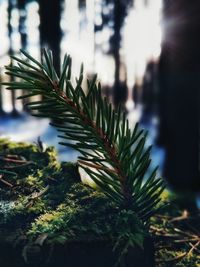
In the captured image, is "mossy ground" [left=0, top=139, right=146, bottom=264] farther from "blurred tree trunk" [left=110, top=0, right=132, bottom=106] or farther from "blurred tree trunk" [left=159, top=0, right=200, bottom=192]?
"blurred tree trunk" [left=110, top=0, right=132, bottom=106]

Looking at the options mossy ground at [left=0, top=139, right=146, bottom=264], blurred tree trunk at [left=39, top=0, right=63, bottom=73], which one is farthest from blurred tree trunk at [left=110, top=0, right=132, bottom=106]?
mossy ground at [left=0, top=139, right=146, bottom=264]

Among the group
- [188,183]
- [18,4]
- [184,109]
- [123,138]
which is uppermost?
[18,4]

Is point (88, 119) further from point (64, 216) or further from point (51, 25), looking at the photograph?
point (51, 25)

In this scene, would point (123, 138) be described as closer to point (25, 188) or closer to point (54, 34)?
point (25, 188)

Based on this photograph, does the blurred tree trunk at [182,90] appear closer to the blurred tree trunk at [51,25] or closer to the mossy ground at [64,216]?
the mossy ground at [64,216]

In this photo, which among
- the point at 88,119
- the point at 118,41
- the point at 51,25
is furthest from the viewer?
the point at 118,41

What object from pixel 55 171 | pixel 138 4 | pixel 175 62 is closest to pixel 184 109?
pixel 175 62

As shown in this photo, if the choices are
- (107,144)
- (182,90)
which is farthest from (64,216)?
(182,90)
